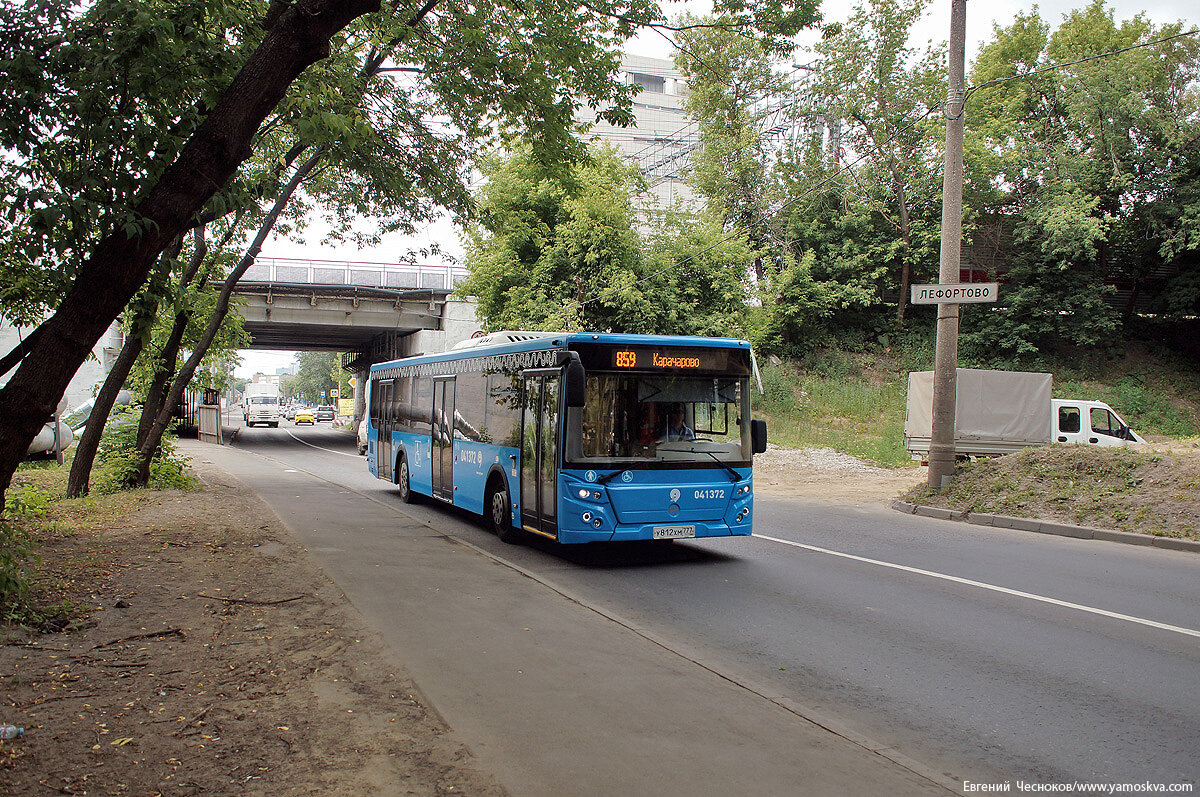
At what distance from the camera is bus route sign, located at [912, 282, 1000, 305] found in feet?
47.9

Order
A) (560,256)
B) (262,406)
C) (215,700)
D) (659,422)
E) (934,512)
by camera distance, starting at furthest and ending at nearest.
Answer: (262,406)
(560,256)
(934,512)
(659,422)
(215,700)

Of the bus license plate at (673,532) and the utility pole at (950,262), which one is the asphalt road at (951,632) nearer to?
the bus license plate at (673,532)

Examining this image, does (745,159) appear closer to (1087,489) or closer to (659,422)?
(1087,489)

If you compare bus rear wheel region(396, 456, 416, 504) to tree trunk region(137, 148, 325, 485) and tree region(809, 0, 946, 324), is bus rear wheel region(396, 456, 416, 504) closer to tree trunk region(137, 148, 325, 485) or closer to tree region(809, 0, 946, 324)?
tree trunk region(137, 148, 325, 485)

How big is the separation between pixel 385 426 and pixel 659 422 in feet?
32.0

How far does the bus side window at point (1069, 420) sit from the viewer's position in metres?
22.1

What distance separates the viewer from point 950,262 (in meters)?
15.6

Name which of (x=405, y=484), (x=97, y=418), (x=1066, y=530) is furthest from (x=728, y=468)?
(x=97, y=418)

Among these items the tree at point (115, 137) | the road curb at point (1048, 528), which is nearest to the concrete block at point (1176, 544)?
the road curb at point (1048, 528)

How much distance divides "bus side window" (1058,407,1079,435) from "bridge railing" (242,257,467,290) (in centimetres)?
2167

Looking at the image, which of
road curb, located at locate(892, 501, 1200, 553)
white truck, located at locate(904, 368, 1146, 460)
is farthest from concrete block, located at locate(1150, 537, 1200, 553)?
white truck, located at locate(904, 368, 1146, 460)

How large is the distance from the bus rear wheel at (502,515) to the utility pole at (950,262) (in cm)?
847

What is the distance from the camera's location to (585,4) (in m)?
11.3

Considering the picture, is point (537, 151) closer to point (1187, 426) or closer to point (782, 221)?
point (782, 221)
